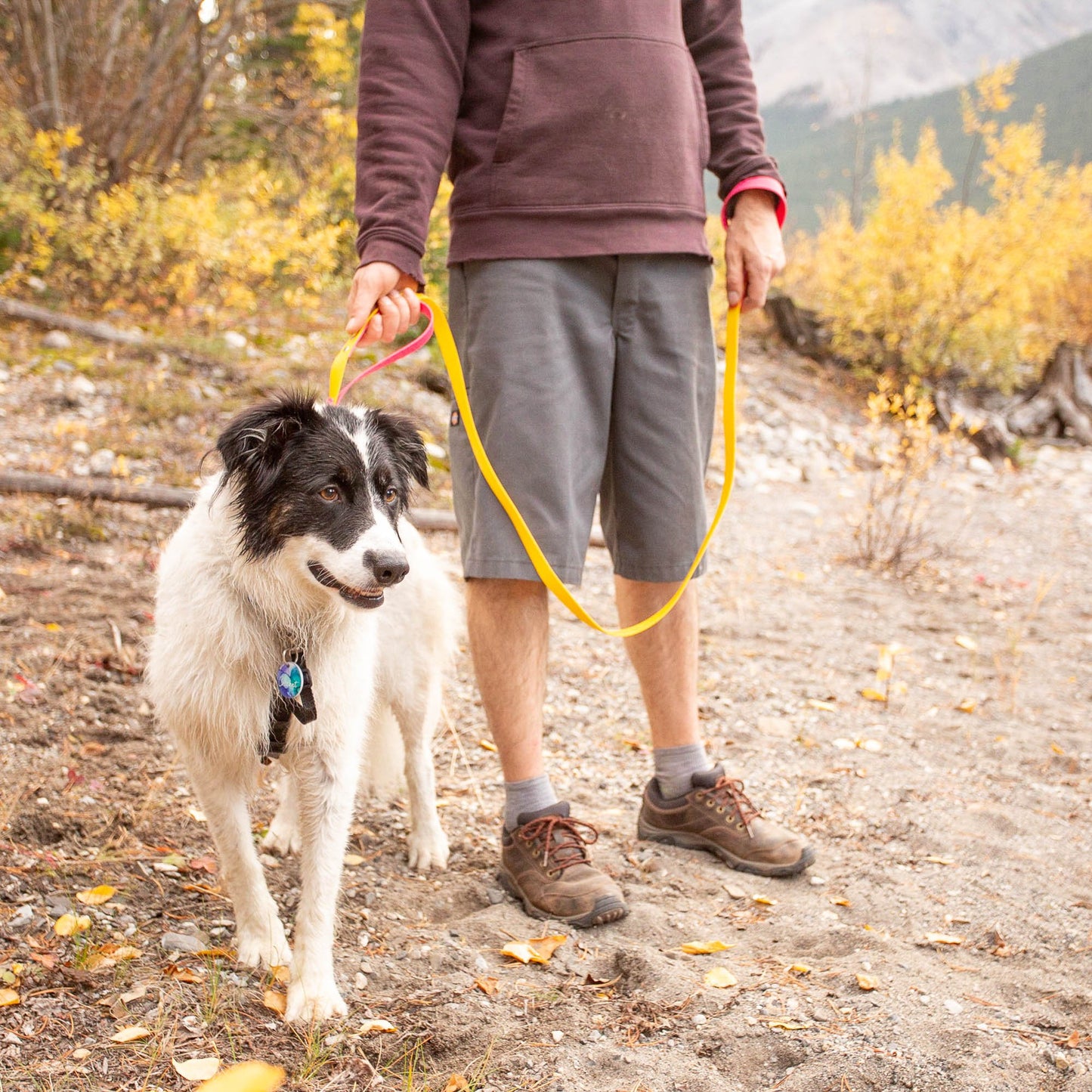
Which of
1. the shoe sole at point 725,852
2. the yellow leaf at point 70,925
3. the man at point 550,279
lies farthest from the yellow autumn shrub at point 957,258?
the yellow leaf at point 70,925

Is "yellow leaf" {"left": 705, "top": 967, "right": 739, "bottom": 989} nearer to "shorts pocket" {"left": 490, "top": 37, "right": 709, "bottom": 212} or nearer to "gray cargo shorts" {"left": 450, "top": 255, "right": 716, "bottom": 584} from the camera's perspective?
"gray cargo shorts" {"left": 450, "top": 255, "right": 716, "bottom": 584}

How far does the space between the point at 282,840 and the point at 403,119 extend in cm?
192

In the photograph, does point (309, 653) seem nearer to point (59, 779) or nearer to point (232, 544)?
point (232, 544)

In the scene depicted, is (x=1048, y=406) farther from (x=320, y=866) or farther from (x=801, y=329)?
(x=320, y=866)

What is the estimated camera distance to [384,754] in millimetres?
2932

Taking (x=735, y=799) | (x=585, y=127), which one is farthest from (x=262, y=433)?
(x=735, y=799)

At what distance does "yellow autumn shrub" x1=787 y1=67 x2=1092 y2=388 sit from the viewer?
1161 centimetres

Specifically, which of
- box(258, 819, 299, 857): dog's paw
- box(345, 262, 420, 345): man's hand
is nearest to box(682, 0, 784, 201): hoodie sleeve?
box(345, 262, 420, 345): man's hand

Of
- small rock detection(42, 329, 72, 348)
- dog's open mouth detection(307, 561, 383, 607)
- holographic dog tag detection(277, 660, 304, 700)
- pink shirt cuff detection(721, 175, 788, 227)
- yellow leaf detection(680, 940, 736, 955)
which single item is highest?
pink shirt cuff detection(721, 175, 788, 227)

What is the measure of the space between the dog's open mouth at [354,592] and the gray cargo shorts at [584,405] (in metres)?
0.43

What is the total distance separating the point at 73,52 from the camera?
8703 millimetres

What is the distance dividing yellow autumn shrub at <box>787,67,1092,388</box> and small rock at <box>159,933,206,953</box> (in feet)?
37.7

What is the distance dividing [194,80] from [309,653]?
28.2ft

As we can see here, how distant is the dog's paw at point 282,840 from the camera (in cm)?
275
